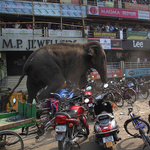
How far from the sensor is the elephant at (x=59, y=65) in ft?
13.4

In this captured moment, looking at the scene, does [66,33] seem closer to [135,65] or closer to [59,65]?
[135,65]

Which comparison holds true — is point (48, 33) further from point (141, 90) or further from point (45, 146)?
point (45, 146)

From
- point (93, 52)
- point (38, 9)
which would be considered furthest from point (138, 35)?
point (93, 52)

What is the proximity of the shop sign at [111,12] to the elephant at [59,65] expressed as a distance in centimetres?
1232

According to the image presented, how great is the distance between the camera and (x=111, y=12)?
1658cm

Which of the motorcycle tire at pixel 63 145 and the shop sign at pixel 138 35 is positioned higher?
the shop sign at pixel 138 35

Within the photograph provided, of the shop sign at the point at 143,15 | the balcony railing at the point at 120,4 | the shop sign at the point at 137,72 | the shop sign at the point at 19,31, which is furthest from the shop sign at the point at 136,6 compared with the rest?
the shop sign at the point at 19,31

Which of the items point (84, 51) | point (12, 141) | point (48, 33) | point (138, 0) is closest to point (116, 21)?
point (138, 0)

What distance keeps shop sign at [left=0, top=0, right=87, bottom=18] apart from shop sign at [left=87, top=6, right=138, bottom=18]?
159 cm

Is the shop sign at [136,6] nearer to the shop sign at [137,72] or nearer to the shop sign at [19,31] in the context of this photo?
the shop sign at [137,72]

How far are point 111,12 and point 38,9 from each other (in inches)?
315

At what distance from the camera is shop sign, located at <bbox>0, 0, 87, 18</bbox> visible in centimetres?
1306

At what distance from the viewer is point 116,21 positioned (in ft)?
60.6

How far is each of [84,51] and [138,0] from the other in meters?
18.6
